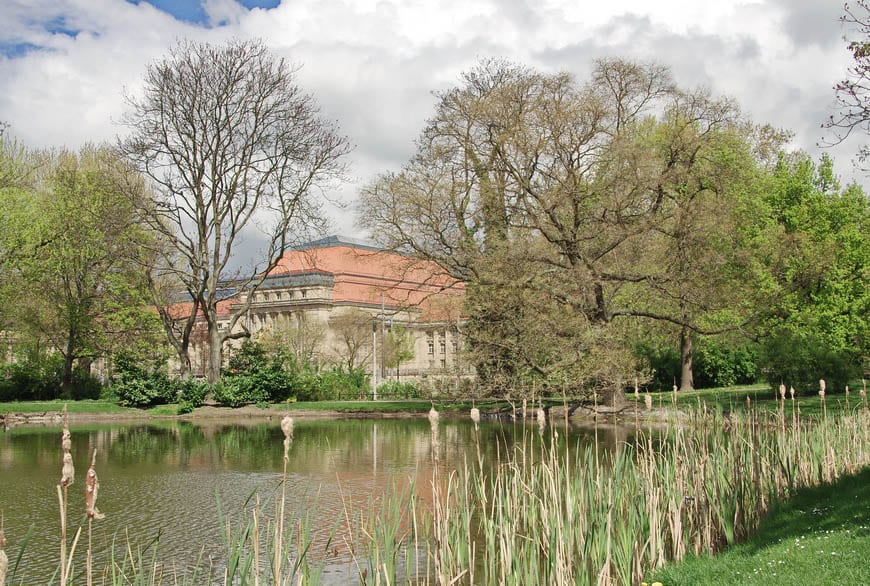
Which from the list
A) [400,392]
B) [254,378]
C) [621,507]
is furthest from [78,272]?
[621,507]

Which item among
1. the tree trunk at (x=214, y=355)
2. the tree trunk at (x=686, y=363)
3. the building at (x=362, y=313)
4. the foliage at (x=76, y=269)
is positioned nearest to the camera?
the building at (x=362, y=313)

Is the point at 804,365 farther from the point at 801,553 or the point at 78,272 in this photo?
the point at 78,272

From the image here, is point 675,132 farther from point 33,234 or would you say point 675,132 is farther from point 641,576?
point 33,234

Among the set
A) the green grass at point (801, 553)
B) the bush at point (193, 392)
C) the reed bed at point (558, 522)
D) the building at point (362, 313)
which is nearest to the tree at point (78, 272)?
the bush at point (193, 392)

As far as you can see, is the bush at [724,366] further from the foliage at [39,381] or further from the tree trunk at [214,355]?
the foliage at [39,381]

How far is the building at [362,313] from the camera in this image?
2845 cm

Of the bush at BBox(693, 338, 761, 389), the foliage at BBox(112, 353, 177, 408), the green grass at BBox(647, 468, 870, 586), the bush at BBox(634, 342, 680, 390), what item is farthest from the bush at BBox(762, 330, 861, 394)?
the foliage at BBox(112, 353, 177, 408)

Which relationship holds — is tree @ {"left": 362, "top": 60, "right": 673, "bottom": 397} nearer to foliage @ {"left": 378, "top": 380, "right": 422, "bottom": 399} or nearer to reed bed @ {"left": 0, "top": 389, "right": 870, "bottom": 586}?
foliage @ {"left": 378, "top": 380, "right": 422, "bottom": 399}

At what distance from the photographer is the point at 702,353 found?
3631 cm

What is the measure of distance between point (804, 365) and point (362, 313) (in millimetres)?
34961

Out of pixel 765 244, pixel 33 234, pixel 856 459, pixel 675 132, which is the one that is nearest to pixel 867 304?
pixel 765 244

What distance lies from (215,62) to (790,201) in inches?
848

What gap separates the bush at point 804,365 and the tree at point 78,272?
22.6m

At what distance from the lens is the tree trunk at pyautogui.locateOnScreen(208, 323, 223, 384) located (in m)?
32.8
